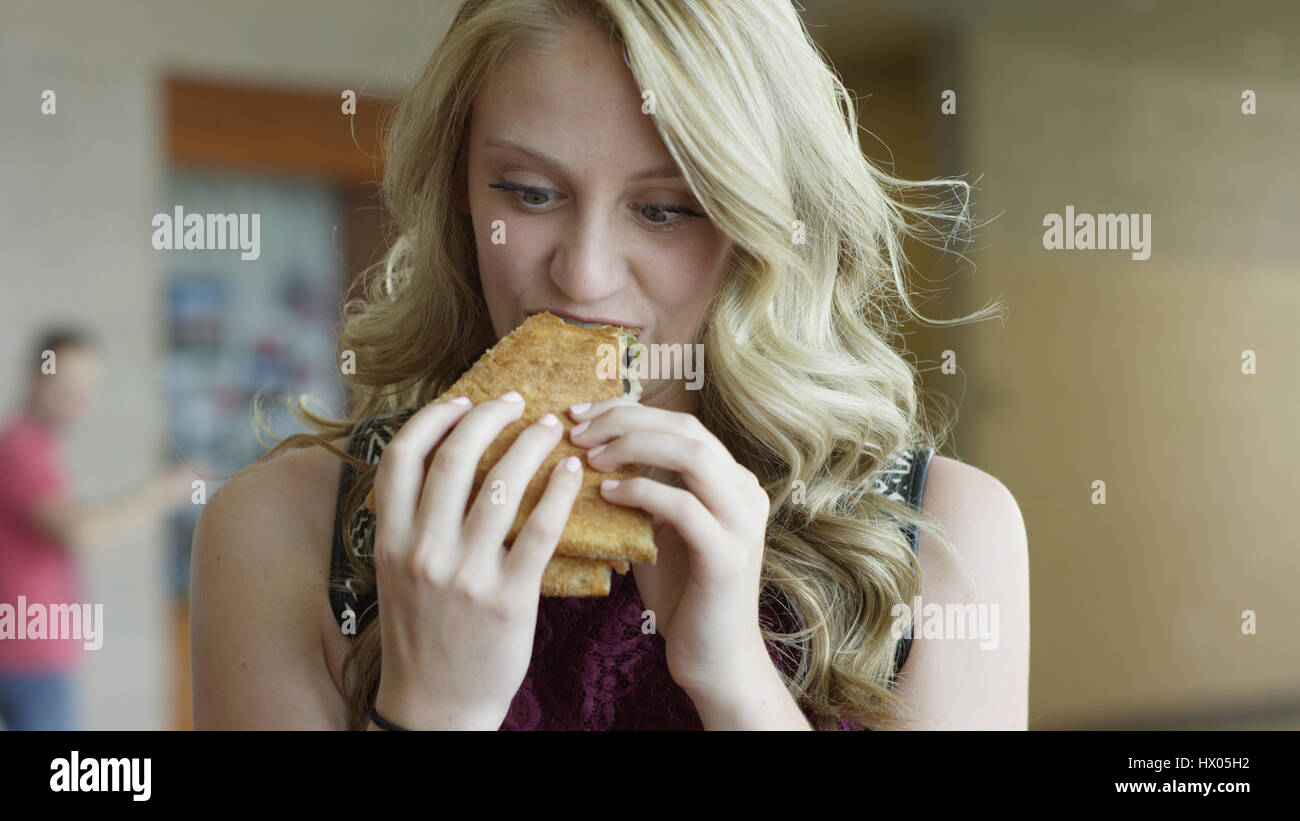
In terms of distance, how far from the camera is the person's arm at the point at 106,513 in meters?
3.84

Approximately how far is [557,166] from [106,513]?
3736 mm

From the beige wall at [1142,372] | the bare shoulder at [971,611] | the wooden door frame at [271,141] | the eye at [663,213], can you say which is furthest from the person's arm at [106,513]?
the beige wall at [1142,372]

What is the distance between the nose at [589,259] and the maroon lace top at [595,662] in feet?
1.14

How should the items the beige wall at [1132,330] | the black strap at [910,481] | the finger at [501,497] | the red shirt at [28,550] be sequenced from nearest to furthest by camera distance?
the finger at [501,497] < the black strap at [910,481] < the red shirt at [28,550] < the beige wall at [1132,330]

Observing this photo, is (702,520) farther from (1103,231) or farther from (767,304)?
(1103,231)

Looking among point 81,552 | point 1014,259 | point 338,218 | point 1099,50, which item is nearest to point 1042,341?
point 1014,259

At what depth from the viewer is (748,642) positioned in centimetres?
114

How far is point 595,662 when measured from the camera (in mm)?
1363

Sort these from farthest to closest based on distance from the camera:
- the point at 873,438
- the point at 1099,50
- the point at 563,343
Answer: the point at 1099,50 < the point at 873,438 < the point at 563,343

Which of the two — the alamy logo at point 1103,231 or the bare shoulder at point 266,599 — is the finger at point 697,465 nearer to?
the bare shoulder at point 266,599

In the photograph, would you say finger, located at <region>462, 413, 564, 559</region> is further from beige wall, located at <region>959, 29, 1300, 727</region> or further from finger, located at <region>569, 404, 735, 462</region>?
beige wall, located at <region>959, 29, 1300, 727</region>
